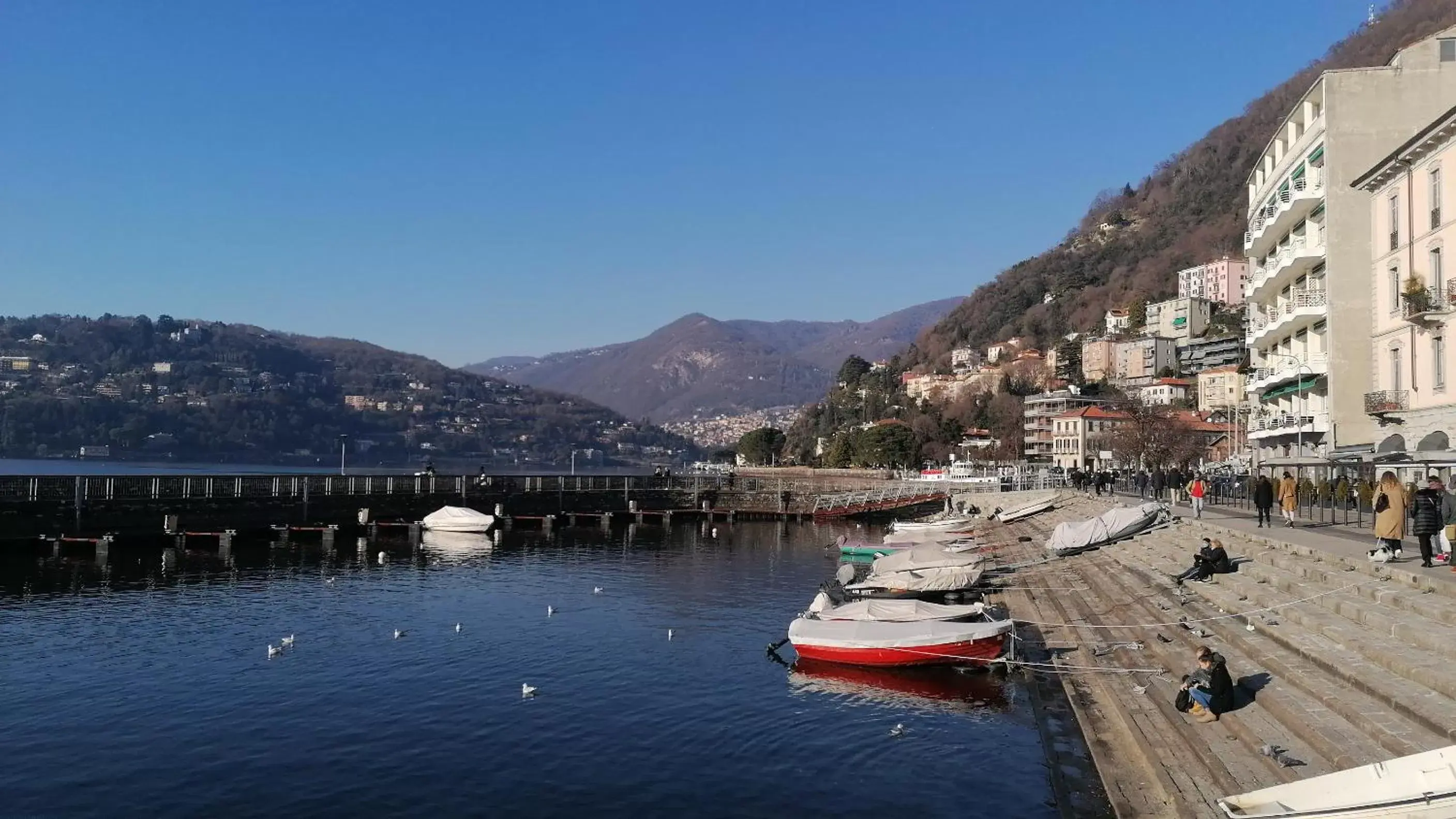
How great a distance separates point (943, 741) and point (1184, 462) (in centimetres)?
6976

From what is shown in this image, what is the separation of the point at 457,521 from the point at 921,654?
47.9m

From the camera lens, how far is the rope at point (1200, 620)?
Result: 1833 cm

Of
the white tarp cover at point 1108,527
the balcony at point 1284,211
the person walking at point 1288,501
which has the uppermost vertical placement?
the balcony at point 1284,211

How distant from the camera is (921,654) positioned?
24.1m

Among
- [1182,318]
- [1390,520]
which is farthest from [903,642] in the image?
[1182,318]

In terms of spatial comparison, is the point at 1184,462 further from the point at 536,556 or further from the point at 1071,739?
the point at 1071,739

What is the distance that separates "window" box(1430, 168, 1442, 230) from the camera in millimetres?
32278

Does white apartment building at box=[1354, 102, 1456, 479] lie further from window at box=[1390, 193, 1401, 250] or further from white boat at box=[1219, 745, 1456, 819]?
white boat at box=[1219, 745, 1456, 819]

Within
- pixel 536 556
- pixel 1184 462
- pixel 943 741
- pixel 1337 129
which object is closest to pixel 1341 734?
pixel 943 741

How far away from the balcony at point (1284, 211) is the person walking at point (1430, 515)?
92.5 ft

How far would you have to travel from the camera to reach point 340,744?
18312 millimetres

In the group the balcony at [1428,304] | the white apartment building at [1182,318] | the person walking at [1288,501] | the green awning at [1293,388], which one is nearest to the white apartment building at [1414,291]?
the balcony at [1428,304]

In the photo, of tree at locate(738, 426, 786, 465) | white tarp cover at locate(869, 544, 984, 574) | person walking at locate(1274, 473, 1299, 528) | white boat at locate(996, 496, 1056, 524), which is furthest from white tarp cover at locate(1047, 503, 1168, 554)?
tree at locate(738, 426, 786, 465)

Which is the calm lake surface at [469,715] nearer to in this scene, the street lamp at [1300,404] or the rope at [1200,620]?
the rope at [1200,620]
